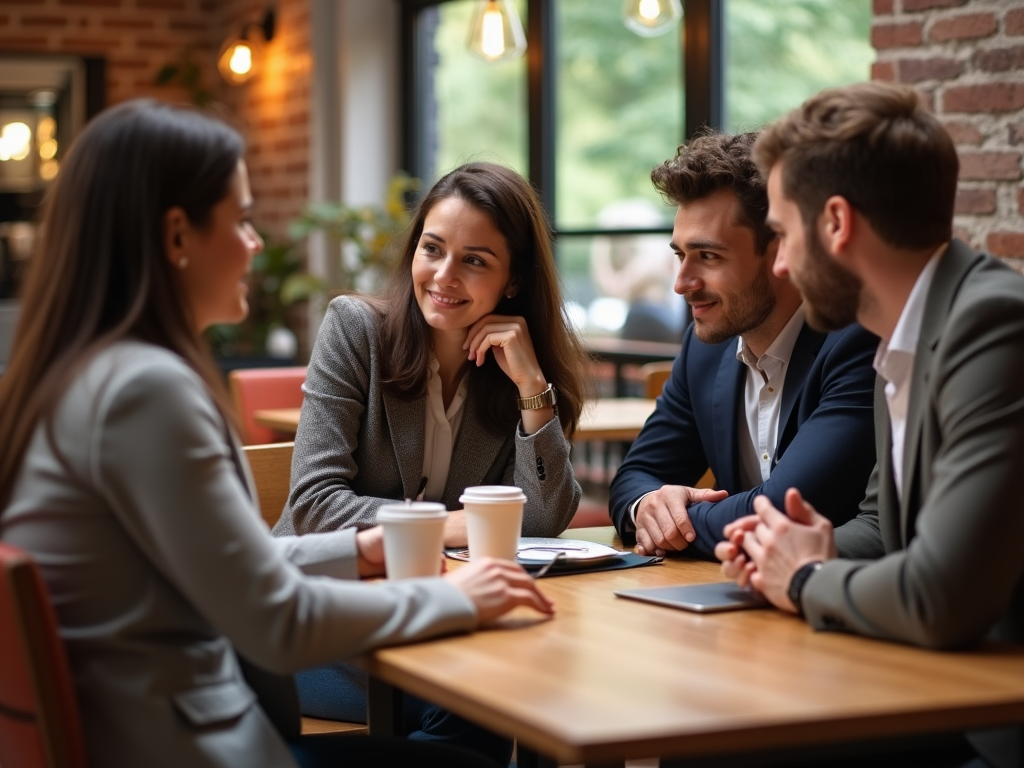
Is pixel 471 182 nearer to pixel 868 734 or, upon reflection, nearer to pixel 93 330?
pixel 93 330

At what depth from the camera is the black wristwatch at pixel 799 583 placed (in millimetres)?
1656

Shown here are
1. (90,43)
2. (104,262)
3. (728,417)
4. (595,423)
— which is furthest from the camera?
(90,43)

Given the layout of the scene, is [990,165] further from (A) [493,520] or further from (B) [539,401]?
(A) [493,520]

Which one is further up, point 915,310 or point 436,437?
point 915,310

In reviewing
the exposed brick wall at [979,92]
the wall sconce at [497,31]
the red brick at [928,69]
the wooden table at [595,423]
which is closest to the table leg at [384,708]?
the wooden table at [595,423]

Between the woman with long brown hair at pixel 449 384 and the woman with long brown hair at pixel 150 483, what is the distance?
28.3 inches

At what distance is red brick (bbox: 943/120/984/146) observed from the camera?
126 inches

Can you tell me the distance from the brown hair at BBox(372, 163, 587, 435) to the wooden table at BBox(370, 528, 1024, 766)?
77cm

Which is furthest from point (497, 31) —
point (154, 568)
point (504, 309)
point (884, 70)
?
point (154, 568)

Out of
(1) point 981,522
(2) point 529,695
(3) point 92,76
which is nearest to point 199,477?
(2) point 529,695

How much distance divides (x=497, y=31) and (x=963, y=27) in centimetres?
235

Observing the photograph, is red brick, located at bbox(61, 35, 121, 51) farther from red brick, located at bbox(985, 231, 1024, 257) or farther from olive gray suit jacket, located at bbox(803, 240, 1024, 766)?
olive gray suit jacket, located at bbox(803, 240, 1024, 766)

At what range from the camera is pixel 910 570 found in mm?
1514

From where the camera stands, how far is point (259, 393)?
3.89 m
